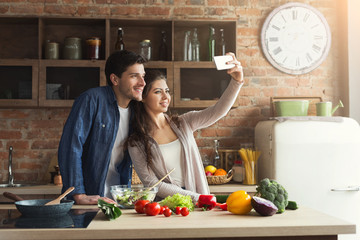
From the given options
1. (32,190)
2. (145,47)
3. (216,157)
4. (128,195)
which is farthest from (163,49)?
(128,195)

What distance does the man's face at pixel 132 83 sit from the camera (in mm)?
2344

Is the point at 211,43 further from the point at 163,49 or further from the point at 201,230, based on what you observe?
the point at 201,230

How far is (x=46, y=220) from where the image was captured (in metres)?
1.56

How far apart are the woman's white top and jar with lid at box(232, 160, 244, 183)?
1.06 metres

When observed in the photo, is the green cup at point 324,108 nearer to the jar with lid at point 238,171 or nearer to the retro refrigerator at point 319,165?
the retro refrigerator at point 319,165

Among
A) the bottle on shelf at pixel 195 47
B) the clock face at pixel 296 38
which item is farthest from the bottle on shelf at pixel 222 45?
the clock face at pixel 296 38

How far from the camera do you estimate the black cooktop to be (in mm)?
1470

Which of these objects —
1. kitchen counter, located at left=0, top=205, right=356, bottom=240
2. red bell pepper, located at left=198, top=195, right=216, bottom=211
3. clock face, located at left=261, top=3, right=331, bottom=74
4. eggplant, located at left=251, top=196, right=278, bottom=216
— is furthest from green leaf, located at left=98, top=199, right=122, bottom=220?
clock face, located at left=261, top=3, right=331, bottom=74

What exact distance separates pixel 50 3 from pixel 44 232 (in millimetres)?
2770

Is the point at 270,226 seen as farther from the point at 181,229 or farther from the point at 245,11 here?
the point at 245,11

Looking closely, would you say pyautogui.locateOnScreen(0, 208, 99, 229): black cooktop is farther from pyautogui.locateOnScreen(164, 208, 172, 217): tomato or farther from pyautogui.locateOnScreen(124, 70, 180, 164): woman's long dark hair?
pyautogui.locateOnScreen(124, 70, 180, 164): woman's long dark hair

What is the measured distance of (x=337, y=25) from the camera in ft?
12.8

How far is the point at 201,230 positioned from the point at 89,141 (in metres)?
1.17

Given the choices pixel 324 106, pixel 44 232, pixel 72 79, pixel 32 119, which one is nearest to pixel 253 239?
pixel 44 232
